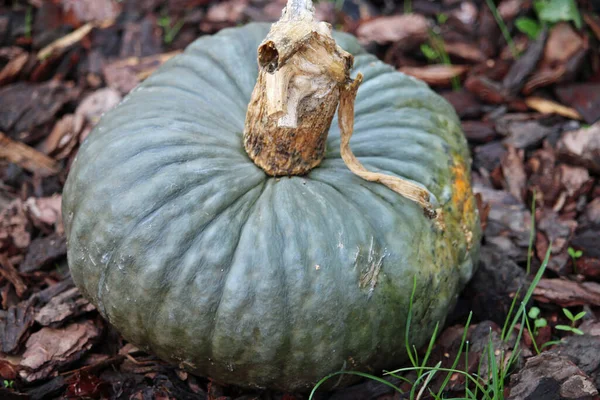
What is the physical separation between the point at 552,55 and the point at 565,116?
485mm

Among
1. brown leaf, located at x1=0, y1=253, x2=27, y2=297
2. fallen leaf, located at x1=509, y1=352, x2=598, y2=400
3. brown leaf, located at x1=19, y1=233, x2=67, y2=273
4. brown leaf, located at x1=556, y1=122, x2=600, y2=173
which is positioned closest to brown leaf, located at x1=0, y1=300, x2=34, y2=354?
brown leaf, located at x1=0, y1=253, x2=27, y2=297

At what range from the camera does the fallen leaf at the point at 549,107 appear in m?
4.09

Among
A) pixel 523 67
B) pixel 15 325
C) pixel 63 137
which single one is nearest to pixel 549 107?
pixel 523 67

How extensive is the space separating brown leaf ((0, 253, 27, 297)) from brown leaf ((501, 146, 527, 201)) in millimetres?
2586

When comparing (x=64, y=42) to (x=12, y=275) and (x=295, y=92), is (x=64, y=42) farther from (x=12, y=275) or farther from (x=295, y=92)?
(x=295, y=92)

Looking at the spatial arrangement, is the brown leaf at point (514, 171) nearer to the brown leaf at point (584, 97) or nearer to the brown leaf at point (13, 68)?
the brown leaf at point (584, 97)

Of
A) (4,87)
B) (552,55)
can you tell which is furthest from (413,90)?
(4,87)

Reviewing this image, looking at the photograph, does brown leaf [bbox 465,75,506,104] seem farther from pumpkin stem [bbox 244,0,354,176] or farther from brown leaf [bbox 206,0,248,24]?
pumpkin stem [bbox 244,0,354,176]

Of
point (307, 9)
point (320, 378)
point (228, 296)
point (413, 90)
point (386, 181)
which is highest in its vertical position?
point (307, 9)

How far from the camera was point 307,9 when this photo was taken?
242cm

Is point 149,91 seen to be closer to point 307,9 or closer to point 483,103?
point 307,9

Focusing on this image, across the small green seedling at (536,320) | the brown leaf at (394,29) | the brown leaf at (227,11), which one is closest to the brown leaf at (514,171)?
the small green seedling at (536,320)

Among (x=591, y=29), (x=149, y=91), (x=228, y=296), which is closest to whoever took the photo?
(x=228, y=296)

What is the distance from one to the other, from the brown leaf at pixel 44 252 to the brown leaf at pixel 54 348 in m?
0.44
